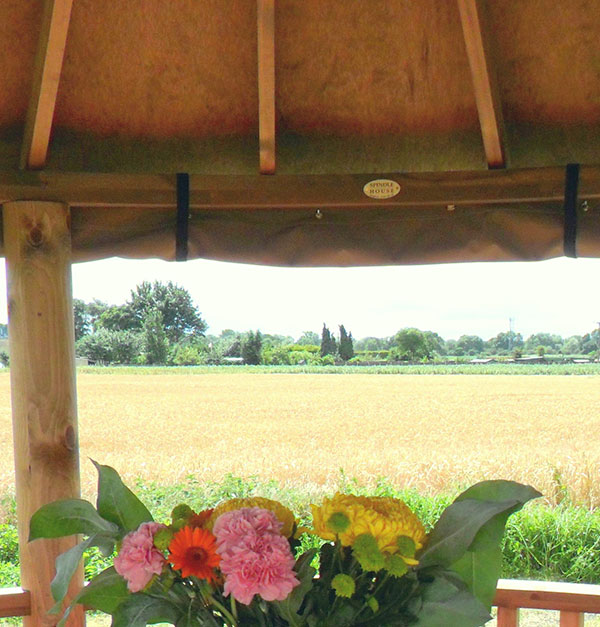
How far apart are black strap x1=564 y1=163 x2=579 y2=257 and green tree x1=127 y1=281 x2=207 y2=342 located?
4257 mm

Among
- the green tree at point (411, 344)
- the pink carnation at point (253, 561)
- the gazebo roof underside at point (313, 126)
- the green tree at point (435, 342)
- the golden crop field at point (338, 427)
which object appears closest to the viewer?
the pink carnation at point (253, 561)

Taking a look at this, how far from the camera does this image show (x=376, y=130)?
2.11 metres

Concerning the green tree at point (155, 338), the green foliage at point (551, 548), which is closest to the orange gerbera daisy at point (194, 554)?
the green foliage at point (551, 548)

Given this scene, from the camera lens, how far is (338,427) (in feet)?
27.2

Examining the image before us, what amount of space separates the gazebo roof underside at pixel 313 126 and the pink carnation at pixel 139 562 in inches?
50.6

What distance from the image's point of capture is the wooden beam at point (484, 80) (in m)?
1.68

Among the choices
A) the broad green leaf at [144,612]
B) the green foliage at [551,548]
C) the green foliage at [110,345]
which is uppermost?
the green foliage at [110,345]

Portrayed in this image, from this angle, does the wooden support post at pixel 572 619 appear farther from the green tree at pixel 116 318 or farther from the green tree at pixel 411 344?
the green tree at pixel 411 344

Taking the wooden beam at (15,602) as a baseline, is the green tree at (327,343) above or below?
above

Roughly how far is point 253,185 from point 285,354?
5.46 m

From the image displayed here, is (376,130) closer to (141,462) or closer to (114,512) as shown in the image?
(114,512)

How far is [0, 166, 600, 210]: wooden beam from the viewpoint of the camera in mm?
1920

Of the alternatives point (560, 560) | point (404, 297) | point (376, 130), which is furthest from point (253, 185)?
point (404, 297)

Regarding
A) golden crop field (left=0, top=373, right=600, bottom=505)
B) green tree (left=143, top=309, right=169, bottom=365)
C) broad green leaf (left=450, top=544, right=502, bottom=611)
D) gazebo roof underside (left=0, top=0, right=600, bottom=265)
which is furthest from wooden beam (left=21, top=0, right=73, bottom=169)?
golden crop field (left=0, top=373, right=600, bottom=505)
